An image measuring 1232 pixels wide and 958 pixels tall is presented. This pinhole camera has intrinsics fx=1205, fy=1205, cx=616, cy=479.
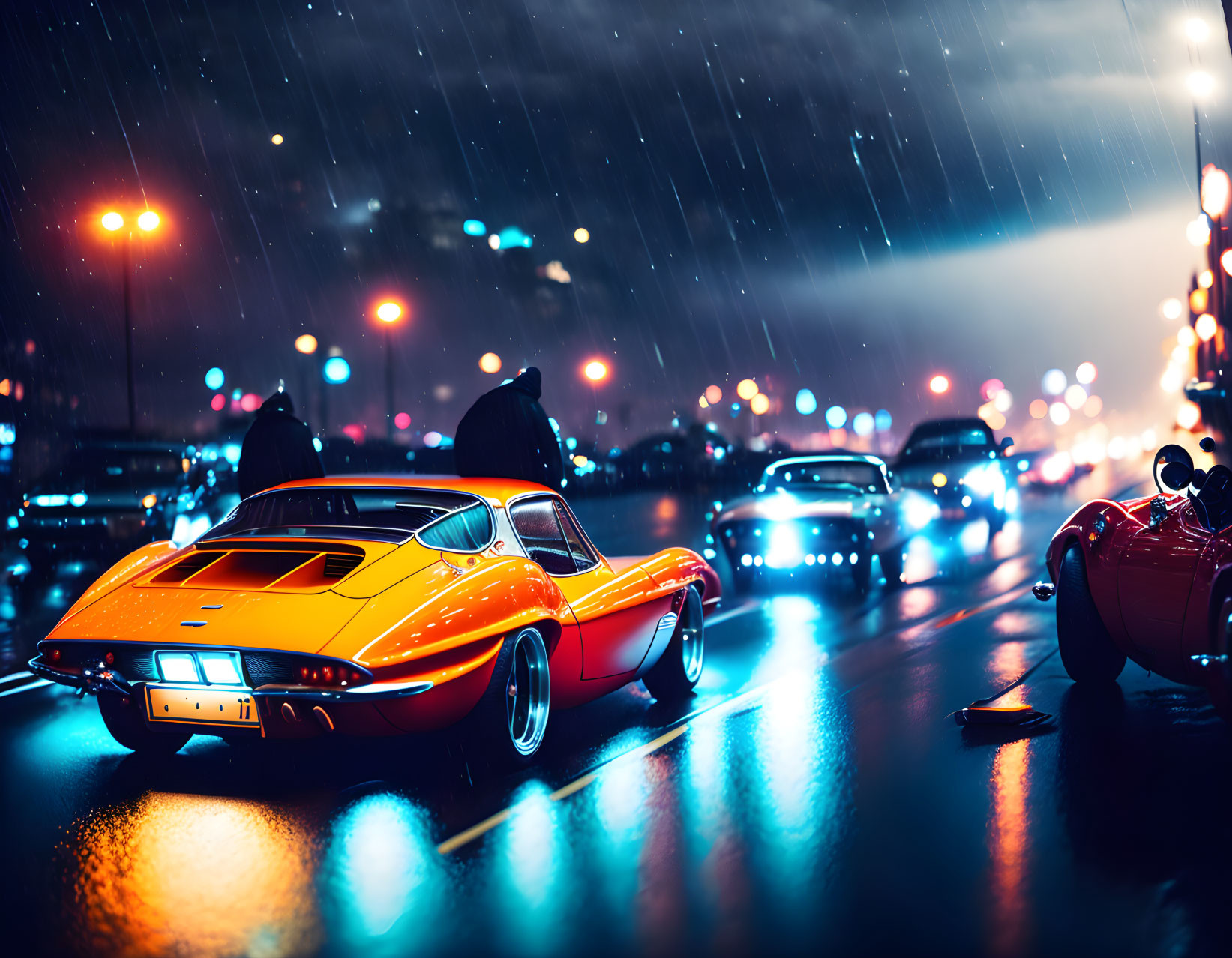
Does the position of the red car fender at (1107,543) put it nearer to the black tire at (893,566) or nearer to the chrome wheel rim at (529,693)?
the chrome wheel rim at (529,693)

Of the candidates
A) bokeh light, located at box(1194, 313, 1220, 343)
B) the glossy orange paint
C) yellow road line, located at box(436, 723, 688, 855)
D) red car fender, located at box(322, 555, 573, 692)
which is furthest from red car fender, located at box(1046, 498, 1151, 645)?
bokeh light, located at box(1194, 313, 1220, 343)

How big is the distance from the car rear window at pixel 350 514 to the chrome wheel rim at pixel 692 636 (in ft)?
6.17

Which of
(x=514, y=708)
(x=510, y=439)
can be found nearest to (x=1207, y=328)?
(x=510, y=439)

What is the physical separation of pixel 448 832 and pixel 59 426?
26816 mm

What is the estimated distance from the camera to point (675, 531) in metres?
21.3

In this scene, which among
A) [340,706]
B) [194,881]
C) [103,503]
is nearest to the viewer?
[194,881]

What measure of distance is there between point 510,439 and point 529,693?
10.8 feet

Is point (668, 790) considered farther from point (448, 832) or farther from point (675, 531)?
point (675, 531)

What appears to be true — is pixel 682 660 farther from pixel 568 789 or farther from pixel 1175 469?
pixel 1175 469

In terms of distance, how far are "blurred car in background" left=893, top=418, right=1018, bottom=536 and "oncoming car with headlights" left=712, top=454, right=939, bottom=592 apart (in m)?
5.87

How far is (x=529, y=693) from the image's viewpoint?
561 cm

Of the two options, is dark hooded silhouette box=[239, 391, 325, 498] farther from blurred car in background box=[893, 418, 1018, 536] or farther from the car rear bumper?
blurred car in background box=[893, 418, 1018, 536]

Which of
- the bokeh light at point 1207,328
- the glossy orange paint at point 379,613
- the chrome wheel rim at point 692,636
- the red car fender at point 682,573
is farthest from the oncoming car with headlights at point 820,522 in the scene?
the bokeh light at point 1207,328

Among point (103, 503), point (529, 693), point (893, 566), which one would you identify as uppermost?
point (103, 503)
